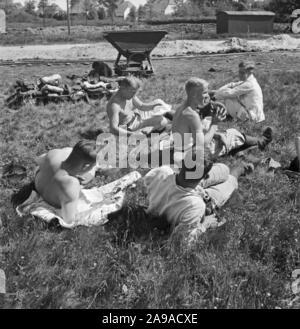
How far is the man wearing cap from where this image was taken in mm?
8070

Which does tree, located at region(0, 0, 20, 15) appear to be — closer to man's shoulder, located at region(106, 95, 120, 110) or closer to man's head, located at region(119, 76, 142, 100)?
man's shoulder, located at region(106, 95, 120, 110)

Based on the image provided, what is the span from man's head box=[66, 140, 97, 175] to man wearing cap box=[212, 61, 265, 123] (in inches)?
167

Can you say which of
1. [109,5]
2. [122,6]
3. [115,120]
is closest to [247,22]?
[115,120]

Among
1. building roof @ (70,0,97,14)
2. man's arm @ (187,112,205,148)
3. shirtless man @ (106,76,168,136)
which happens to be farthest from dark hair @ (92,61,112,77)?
building roof @ (70,0,97,14)

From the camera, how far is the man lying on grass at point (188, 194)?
4.12m

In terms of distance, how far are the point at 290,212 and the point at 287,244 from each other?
29.8 inches

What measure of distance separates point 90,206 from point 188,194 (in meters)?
1.06

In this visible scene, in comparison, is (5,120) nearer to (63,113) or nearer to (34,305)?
(63,113)

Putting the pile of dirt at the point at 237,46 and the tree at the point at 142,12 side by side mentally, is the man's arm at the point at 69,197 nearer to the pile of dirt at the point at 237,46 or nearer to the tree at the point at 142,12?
the pile of dirt at the point at 237,46

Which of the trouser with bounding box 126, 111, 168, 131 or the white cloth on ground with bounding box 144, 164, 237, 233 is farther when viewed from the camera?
the trouser with bounding box 126, 111, 168, 131

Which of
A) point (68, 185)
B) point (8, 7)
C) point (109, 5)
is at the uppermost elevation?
point (109, 5)

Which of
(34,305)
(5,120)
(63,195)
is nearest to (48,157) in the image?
(63,195)

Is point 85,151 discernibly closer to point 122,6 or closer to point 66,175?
point 66,175

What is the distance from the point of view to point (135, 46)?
13.9 metres
